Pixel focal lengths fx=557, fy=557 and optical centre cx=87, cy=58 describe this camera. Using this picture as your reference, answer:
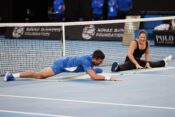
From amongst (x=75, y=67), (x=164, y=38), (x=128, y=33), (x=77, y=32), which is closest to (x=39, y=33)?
(x=77, y=32)

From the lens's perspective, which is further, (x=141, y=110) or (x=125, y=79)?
(x=125, y=79)

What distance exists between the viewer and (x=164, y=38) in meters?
18.5

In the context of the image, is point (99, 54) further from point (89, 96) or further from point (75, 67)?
point (89, 96)

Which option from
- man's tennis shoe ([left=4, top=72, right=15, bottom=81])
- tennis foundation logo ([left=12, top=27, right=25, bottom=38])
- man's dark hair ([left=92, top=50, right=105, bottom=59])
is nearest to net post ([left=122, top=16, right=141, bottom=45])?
tennis foundation logo ([left=12, top=27, right=25, bottom=38])

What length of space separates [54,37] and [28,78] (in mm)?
9528

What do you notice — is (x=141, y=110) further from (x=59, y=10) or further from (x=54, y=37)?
(x=59, y=10)

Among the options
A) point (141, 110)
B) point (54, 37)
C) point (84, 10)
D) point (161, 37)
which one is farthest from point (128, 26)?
point (141, 110)

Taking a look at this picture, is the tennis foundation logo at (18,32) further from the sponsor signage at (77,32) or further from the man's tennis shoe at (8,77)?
the man's tennis shoe at (8,77)

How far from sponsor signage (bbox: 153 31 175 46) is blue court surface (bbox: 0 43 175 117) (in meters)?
7.33

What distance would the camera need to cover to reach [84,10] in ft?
85.4

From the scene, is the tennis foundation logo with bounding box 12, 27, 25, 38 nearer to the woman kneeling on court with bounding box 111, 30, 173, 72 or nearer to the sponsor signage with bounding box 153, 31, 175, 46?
the sponsor signage with bounding box 153, 31, 175, 46

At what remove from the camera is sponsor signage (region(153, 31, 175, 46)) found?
1822 centimetres

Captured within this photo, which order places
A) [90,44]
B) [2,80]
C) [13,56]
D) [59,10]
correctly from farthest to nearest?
[59,10] < [90,44] < [13,56] < [2,80]

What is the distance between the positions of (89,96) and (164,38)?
10659mm
